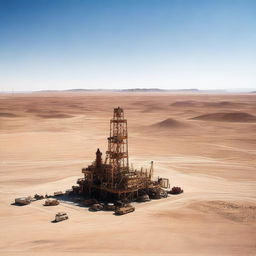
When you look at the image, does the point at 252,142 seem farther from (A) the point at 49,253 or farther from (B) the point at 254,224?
(A) the point at 49,253

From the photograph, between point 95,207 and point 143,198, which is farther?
point 143,198

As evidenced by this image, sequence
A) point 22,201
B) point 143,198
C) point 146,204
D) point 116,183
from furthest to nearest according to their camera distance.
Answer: point 116,183 < point 143,198 < point 146,204 < point 22,201

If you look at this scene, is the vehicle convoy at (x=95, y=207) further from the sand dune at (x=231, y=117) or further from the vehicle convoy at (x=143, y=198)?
the sand dune at (x=231, y=117)

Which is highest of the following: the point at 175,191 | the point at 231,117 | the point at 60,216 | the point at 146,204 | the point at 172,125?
the point at 231,117

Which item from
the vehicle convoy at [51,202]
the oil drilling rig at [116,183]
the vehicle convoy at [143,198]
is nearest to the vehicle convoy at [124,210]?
the oil drilling rig at [116,183]

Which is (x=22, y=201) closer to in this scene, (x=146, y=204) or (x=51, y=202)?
(x=51, y=202)

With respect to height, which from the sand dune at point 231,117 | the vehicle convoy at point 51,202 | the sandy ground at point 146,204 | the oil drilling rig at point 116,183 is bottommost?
the sandy ground at point 146,204

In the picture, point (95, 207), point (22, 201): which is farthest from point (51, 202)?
point (95, 207)

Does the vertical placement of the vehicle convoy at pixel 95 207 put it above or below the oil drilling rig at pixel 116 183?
below

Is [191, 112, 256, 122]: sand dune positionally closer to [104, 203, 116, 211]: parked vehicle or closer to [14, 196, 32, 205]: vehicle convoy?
[104, 203, 116, 211]: parked vehicle

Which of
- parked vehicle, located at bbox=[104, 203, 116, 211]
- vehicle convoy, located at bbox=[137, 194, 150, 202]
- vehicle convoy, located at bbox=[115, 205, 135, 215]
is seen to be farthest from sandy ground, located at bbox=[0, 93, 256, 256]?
parked vehicle, located at bbox=[104, 203, 116, 211]

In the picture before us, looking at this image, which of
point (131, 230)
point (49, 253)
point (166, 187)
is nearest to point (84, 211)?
point (131, 230)
